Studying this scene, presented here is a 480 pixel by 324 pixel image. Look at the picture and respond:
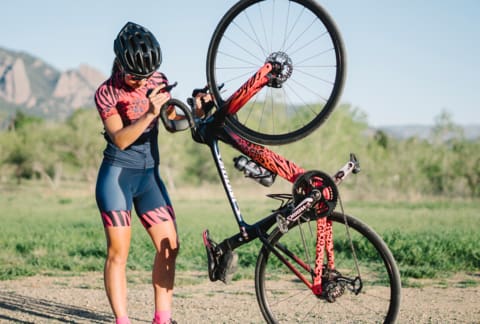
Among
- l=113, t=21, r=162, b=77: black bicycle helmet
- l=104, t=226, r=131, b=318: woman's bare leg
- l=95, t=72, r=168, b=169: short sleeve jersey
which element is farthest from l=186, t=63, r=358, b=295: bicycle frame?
l=104, t=226, r=131, b=318: woman's bare leg

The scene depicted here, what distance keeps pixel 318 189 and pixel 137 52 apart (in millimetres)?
1723

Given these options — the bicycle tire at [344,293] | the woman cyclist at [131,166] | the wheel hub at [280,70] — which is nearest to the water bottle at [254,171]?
the bicycle tire at [344,293]

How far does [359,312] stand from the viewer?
19.4 ft

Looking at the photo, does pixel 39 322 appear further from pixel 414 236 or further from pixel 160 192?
pixel 414 236

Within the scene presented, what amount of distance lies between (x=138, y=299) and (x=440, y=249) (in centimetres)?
534

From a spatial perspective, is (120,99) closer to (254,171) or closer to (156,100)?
(156,100)

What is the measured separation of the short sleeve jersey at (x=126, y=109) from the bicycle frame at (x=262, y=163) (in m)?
0.45

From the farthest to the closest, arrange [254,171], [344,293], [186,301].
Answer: [186,301]
[344,293]
[254,171]

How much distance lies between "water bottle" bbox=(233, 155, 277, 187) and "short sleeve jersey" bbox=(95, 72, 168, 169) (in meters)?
0.85

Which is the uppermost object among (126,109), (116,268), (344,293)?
(126,109)

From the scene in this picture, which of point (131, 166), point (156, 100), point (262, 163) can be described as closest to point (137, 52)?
point (156, 100)

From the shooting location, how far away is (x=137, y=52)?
4230mm

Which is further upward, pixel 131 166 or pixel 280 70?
pixel 280 70

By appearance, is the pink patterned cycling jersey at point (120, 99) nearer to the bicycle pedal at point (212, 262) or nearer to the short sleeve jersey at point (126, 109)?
the short sleeve jersey at point (126, 109)
